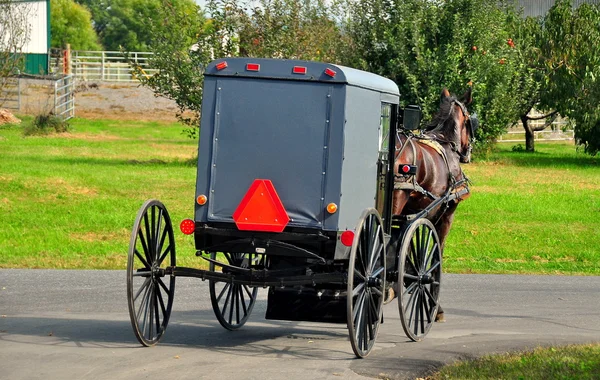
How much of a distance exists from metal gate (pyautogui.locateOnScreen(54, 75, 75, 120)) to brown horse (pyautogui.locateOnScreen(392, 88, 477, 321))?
100 feet

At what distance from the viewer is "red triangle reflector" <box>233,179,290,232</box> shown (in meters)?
8.71

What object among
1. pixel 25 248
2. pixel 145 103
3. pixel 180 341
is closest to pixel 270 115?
pixel 180 341

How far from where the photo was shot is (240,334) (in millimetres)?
10094

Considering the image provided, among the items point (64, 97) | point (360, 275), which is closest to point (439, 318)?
point (360, 275)

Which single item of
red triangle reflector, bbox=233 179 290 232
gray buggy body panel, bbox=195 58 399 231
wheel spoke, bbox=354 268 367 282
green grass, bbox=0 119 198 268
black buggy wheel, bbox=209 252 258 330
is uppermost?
gray buggy body panel, bbox=195 58 399 231

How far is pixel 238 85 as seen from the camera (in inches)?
348

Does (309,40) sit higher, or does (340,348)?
(309,40)

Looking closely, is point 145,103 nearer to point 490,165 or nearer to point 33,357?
point 490,165

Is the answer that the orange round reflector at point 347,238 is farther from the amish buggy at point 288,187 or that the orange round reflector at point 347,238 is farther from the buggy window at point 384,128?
the buggy window at point 384,128

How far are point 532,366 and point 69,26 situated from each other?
93192 millimetres

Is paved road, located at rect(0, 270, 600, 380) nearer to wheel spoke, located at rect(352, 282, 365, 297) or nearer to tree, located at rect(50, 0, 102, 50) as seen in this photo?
wheel spoke, located at rect(352, 282, 365, 297)

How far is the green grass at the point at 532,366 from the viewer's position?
8008mm

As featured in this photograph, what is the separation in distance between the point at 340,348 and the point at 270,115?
2192mm

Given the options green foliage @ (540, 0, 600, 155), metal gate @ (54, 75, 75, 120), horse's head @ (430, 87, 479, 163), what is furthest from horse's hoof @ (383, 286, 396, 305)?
metal gate @ (54, 75, 75, 120)
